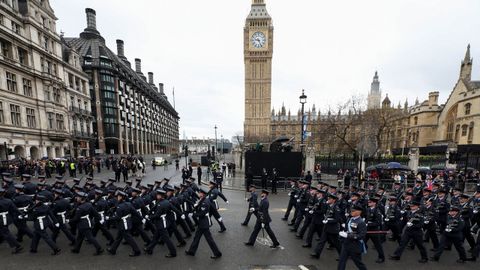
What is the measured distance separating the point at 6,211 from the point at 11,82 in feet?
97.6

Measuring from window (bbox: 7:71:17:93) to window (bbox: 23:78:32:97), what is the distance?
1.24 meters

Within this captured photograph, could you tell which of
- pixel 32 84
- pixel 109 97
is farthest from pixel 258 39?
pixel 32 84

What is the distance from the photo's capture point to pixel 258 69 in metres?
83.2

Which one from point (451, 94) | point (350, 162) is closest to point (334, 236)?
point (350, 162)

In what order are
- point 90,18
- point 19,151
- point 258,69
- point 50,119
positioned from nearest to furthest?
point 19,151 → point 50,119 → point 90,18 → point 258,69

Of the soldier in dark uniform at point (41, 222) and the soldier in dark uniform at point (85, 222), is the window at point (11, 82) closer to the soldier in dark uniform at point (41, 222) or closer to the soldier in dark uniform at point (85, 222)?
the soldier in dark uniform at point (41, 222)

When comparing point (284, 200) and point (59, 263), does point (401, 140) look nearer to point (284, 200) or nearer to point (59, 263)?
point (284, 200)

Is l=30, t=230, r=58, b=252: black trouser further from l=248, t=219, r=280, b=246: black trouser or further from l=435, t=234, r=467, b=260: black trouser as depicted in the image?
l=435, t=234, r=467, b=260: black trouser

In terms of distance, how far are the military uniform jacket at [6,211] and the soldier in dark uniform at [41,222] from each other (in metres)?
0.42

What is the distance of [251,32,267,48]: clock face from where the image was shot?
8062cm

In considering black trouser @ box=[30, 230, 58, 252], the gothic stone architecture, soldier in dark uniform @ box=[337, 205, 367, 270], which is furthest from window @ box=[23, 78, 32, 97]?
soldier in dark uniform @ box=[337, 205, 367, 270]

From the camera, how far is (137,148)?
192 feet

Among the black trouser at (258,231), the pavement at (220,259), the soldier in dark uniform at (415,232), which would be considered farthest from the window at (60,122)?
the soldier in dark uniform at (415,232)

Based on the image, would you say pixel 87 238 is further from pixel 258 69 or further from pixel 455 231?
pixel 258 69
